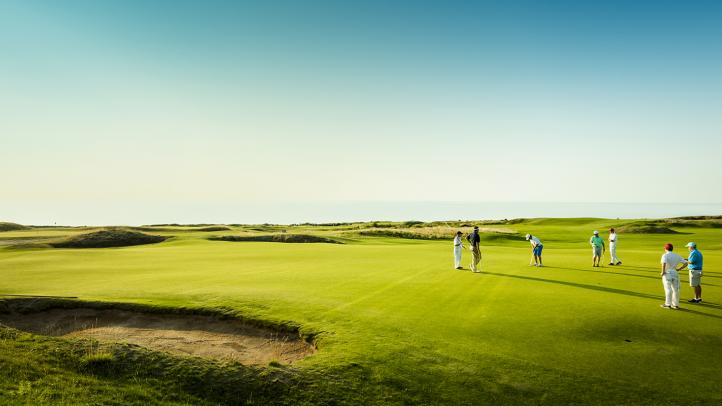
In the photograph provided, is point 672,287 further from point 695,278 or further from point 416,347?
point 416,347

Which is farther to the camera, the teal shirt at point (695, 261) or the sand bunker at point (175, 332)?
the teal shirt at point (695, 261)

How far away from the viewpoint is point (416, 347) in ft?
36.0

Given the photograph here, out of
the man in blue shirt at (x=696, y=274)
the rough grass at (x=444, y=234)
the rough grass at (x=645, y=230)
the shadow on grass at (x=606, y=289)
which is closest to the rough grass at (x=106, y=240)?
the rough grass at (x=444, y=234)

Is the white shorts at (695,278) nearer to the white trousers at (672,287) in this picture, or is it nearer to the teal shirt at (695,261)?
the teal shirt at (695,261)

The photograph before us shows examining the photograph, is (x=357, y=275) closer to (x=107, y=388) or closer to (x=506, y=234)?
(x=107, y=388)

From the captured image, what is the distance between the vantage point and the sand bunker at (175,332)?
1166 centimetres

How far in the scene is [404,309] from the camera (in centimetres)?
1471

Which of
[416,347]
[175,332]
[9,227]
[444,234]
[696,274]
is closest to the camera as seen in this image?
[416,347]

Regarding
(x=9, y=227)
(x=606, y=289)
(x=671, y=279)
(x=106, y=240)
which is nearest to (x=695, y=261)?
(x=671, y=279)

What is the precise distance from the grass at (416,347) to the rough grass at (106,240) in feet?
105

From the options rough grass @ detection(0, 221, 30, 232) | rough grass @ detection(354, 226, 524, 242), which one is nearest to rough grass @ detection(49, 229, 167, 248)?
rough grass @ detection(354, 226, 524, 242)

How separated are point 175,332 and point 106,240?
152ft

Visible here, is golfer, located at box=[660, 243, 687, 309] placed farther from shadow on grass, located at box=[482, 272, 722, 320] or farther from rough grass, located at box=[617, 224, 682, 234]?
rough grass, located at box=[617, 224, 682, 234]

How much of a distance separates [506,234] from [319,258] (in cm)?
3826
